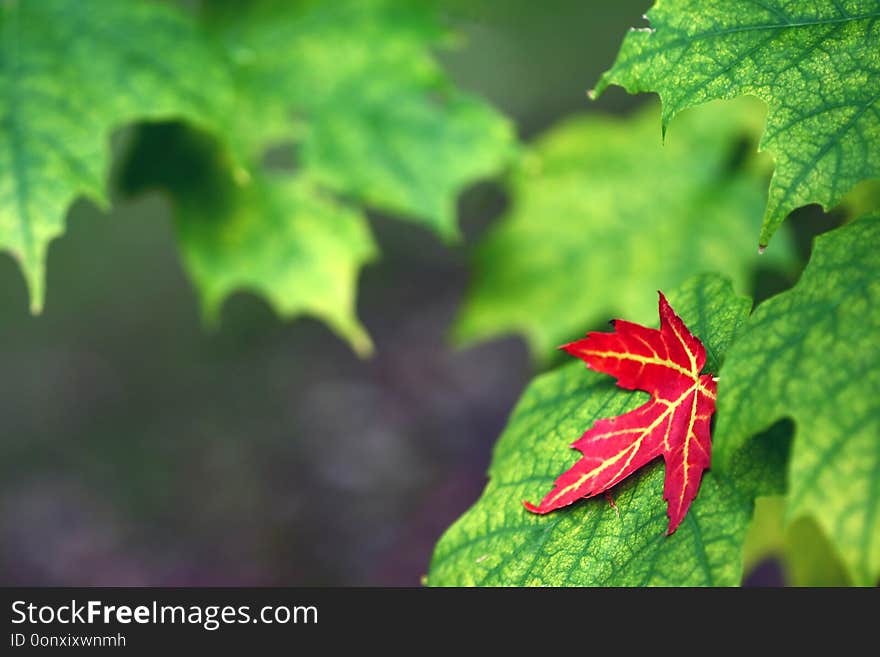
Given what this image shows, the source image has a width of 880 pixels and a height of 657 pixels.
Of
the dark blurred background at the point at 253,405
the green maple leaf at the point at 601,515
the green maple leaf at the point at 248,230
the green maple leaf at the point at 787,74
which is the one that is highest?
the dark blurred background at the point at 253,405

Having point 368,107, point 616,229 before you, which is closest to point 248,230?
point 368,107

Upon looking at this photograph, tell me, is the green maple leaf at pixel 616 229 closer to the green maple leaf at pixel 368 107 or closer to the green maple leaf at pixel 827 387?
the green maple leaf at pixel 368 107

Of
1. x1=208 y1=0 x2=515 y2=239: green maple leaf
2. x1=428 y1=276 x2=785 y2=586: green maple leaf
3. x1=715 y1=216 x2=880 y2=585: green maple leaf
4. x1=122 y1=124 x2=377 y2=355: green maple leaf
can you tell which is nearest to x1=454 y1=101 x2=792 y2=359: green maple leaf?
x1=208 y1=0 x2=515 y2=239: green maple leaf

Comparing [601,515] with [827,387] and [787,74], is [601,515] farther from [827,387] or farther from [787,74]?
[787,74]

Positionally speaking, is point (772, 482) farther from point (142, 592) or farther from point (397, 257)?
point (397, 257)

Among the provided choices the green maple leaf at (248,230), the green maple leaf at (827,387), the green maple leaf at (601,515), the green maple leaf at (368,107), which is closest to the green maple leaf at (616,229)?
the green maple leaf at (368,107)
